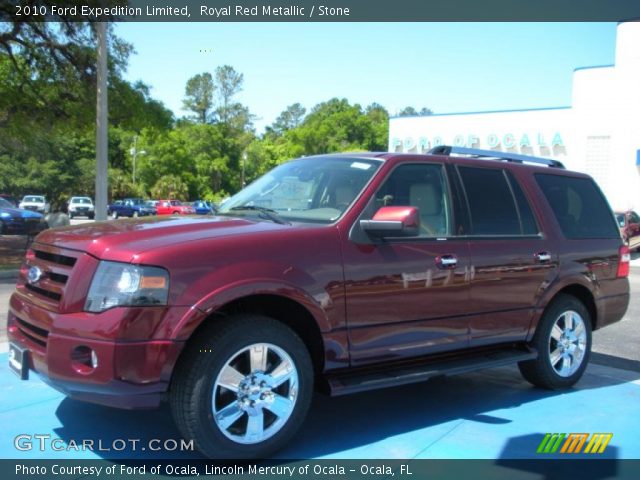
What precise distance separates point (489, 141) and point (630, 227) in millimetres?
14733

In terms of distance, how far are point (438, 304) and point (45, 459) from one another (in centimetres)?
269

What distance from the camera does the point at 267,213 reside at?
4.42 meters

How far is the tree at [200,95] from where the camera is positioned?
84.1 m

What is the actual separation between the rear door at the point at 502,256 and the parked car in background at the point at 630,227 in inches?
709

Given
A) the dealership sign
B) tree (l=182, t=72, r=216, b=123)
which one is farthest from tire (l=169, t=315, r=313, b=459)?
tree (l=182, t=72, r=216, b=123)

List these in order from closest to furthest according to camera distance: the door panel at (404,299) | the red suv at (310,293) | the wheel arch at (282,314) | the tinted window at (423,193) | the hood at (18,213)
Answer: the red suv at (310,293) → the wheel arch at (282,314) → the door panel at (404,299) → the tinted window at (423,193) → the hood at (18,213)

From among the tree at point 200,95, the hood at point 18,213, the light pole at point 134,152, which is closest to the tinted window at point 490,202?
the hood at point 18,213

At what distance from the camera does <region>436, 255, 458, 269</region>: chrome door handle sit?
4.45 metres

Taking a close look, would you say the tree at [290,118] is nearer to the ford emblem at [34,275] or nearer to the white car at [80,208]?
the white car at [80,208]

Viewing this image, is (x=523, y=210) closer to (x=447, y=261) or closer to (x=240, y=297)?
(x=447, y=261)

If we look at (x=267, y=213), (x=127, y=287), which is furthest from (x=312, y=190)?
(x=127, y=287)

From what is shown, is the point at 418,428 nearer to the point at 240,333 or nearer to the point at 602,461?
the point at 602,461

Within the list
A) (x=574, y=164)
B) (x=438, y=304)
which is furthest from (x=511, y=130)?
(x=438, y=304)

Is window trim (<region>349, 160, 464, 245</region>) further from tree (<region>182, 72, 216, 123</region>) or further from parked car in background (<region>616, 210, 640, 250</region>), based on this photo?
tree (<region>182, 72, 216, 123</region>)
